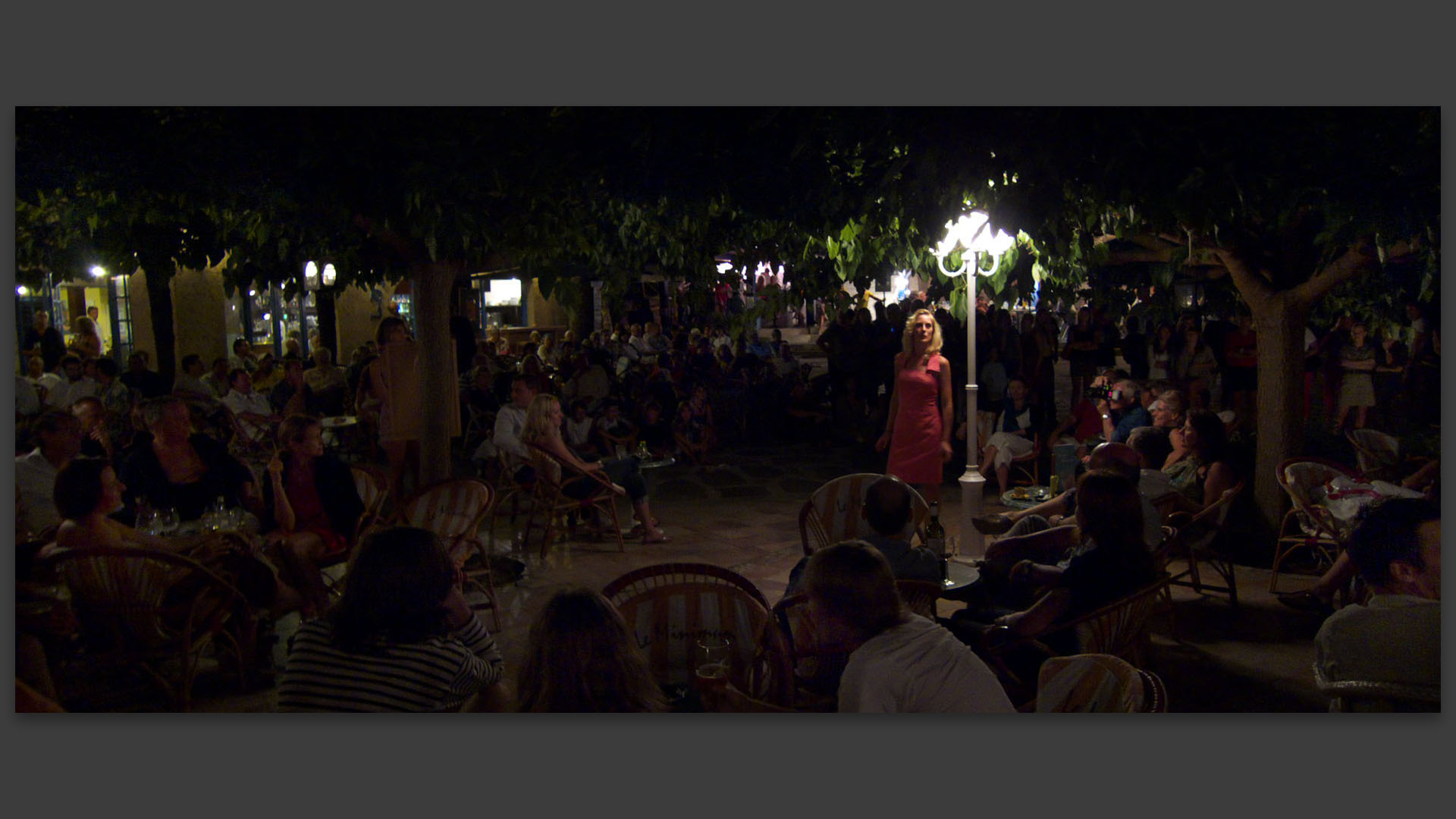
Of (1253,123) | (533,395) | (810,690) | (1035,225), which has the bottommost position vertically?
(810,690)

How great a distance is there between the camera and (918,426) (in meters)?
6.60

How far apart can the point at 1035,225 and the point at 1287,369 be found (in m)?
2.75

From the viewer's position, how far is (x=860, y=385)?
39.9ft

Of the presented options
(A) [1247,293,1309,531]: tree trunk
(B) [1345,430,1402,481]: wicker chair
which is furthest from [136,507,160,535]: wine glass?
(B) [1345,430,1402,481]: wicker chair

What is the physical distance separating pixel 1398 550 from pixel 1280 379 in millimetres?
3520

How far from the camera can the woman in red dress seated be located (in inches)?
187

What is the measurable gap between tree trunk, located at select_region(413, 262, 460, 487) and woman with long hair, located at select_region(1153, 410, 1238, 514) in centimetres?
466

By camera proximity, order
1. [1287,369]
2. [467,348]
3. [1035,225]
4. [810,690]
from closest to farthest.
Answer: [810,690] < [1035,225] < [1287,369] < [467,348]

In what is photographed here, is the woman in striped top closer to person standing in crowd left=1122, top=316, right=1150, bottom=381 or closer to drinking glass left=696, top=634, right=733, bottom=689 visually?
drinking glass left=696, top=634, right=733, bottom=689

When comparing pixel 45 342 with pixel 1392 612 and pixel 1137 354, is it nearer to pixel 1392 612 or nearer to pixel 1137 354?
pixel 1137 354

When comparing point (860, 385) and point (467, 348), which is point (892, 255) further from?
point (467, 348)

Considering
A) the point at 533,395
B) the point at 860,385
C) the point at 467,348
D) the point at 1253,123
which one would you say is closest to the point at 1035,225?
the point at 1253,123

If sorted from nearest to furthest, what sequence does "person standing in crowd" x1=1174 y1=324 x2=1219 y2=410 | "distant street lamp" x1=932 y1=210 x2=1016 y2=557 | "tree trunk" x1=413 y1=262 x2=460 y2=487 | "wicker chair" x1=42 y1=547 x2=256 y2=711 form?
"wicker chair" x1=42 y1=547 x2=256 y2=711 < "distant street lamp" x1=932 y1=210 x2=1016 y2=557 < "tree trunk" x1=413 y1=262 x2=460 y2=487 < "person standing in crowd" x1=1174 y1=324 x2=1219 y2=410

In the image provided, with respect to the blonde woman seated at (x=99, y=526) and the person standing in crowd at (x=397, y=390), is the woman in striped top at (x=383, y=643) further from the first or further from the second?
the person standing in crowd at (x=397, y=390)
